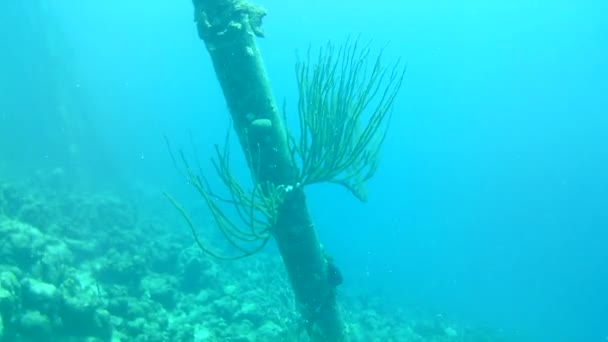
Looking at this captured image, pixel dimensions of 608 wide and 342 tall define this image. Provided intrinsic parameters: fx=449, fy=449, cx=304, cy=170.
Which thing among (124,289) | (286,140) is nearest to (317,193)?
(124,289)

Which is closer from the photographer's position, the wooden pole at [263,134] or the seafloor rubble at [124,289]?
the wooden pole at [263,134]

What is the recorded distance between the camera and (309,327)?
475 centimetres

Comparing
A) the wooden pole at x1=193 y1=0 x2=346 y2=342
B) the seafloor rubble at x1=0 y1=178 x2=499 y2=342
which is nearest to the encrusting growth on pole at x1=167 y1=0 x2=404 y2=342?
the wooden pole at x1=193 y1=0 x2=346 y2=342

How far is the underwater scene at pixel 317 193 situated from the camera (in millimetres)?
4367

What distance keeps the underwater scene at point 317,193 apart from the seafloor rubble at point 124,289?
5cm

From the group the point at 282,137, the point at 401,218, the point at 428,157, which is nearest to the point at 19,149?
the point at 282,137

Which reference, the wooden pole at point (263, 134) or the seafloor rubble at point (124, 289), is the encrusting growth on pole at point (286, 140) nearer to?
the wooden pole at point (263, 134)

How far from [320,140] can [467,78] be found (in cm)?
13932

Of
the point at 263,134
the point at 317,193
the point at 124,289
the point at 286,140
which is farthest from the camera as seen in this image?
the point at 317,193

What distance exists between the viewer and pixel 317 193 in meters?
51.0

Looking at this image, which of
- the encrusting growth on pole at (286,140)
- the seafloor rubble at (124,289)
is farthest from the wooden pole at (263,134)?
the seafloor rubble at (124,289)

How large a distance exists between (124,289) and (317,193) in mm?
43531

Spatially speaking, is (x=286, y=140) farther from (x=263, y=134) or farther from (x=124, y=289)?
(x=124, y=289)

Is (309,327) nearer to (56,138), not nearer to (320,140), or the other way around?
(320,140)
